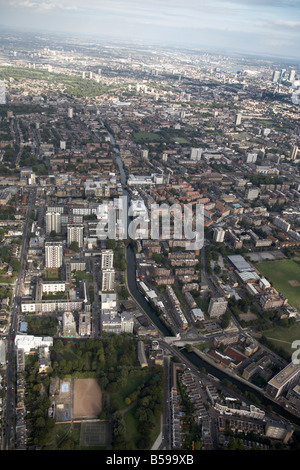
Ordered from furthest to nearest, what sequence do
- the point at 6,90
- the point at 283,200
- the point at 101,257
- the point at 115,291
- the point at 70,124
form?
the point at 6,90 < the point at 70,124 < the point at 283,200 < the point at 101,257 < the point at 115,291

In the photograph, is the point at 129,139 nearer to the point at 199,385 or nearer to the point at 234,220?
the point at 234,220

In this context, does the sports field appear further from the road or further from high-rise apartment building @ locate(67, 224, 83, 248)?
the road

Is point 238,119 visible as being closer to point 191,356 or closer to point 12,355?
point 191,356

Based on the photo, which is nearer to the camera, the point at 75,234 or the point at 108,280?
the point at 108,280

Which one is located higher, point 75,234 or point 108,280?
point 75,234

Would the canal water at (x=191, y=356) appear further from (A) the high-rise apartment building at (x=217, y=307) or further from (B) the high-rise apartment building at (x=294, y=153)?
(B) the high-rise apartment building at (x=294, y=153)

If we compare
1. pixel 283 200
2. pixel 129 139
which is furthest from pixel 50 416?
pixel 129 139

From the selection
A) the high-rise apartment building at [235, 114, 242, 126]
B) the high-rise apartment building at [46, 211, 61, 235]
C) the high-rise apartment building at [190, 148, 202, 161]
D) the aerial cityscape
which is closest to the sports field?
the aerial cityscape

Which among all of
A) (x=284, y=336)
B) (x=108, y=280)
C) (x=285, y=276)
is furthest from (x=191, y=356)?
(x=285, y=276)
